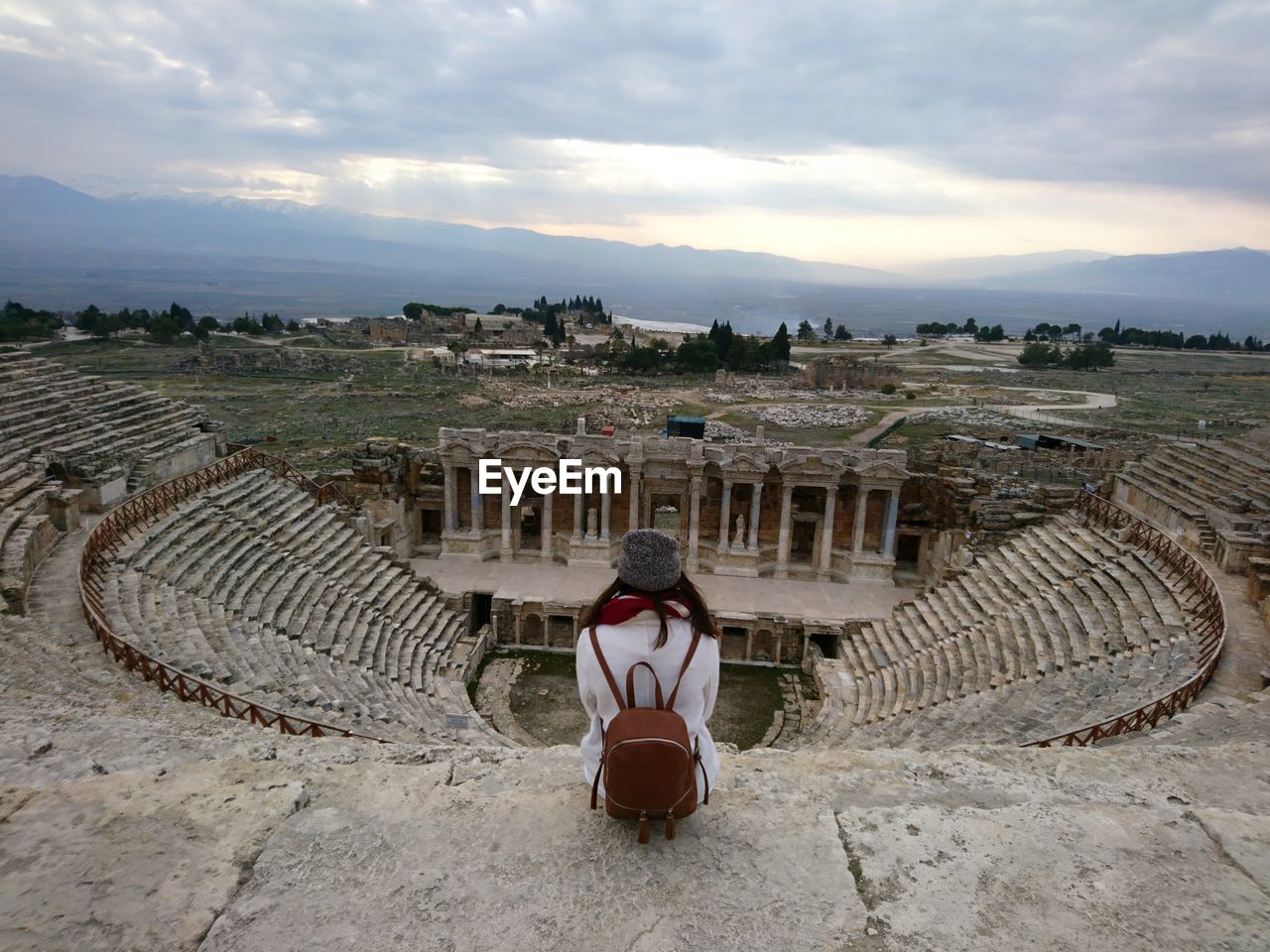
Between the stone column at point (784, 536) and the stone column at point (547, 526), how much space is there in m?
7.83

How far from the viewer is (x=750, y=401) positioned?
64875 millimetres

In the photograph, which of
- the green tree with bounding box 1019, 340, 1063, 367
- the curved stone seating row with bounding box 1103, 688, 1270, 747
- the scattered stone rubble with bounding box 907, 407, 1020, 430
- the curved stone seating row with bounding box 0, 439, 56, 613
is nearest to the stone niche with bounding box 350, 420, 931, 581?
the curved stone seating row with bounding box 0, 439, 56, 613

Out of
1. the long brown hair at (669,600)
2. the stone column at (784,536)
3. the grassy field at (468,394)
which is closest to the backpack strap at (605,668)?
the long brown hair at (669,600)

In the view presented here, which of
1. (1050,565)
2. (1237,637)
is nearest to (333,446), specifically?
(1050,565)

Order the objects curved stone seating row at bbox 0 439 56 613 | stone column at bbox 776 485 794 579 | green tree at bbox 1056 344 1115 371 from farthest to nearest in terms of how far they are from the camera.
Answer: green tree at bbox 1056 344 1115 371 → stone column at bbox 776 485 794 579 → curved stone seating row at bbox 0 439 56 613

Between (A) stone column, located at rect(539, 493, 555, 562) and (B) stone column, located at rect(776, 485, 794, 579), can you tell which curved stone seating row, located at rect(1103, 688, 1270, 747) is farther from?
(A) stone column, located at rect(539, 493, 555, 562)

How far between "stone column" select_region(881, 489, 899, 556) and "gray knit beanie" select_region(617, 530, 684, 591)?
2253 cm

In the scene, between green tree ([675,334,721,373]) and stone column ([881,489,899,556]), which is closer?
stone column ([881,489,899,556])

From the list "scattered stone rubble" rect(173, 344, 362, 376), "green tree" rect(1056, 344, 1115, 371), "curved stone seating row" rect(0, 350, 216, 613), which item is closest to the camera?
Result: "curved stone seating row" rect(0, 350, 216, 613)

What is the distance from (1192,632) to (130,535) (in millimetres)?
21593

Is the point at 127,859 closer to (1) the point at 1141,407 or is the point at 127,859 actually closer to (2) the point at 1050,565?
(2) the point at 1050,565

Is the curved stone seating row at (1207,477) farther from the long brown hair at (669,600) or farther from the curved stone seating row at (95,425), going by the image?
the curved stone seating row at (95,425)

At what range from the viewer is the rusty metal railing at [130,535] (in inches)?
427

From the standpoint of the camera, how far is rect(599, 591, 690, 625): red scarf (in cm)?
478
